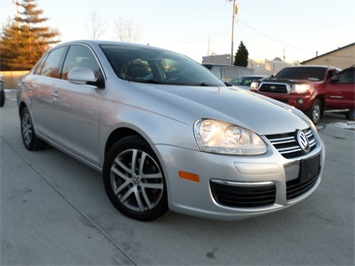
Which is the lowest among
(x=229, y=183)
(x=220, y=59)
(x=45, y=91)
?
(x=229, y=183)

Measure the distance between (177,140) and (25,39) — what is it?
36.1m

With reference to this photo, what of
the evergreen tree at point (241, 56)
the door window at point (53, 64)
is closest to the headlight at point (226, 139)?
the door window at point (53, 64)

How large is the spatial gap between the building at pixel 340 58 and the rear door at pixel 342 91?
26.7 m

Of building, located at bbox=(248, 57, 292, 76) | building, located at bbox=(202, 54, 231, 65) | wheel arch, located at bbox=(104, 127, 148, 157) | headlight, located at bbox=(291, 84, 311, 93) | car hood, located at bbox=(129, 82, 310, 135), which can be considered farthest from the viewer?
building, located at bbox=(248, 57, 292, 76)

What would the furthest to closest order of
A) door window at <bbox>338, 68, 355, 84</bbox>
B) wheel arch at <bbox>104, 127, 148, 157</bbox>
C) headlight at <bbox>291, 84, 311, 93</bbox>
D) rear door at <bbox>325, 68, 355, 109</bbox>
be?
door window at <bbox>338, 68, 355, 84</bbox> < rear door at <bbox>325, 68, 355, 109</bbox> < headlight at <bbox>291, 84, 311, 93</bbox> < wheel arch at <bbox>104, 127, 148, 157</bbox>

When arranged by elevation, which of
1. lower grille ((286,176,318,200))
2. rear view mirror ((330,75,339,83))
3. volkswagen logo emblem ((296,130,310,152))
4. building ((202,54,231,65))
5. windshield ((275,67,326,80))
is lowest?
lower grille ((286,176,318,200))

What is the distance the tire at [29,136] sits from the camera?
4480mm

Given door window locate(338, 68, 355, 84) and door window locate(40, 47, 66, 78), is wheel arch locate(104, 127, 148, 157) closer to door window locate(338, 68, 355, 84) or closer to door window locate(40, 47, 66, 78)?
door window locate(40, 47, 66, 78)

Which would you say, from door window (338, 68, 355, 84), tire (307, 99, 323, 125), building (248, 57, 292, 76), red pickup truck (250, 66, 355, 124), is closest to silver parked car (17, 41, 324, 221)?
red pickup truck (250, 66, 355, 124)

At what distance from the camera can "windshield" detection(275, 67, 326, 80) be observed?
9109 mm

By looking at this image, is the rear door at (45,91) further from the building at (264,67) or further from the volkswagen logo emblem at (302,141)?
the building at (264,67)

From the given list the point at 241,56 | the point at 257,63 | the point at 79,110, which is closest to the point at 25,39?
the point at 241,56

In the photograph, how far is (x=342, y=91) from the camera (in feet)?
28.6

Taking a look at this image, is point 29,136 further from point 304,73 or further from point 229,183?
point 304,73
